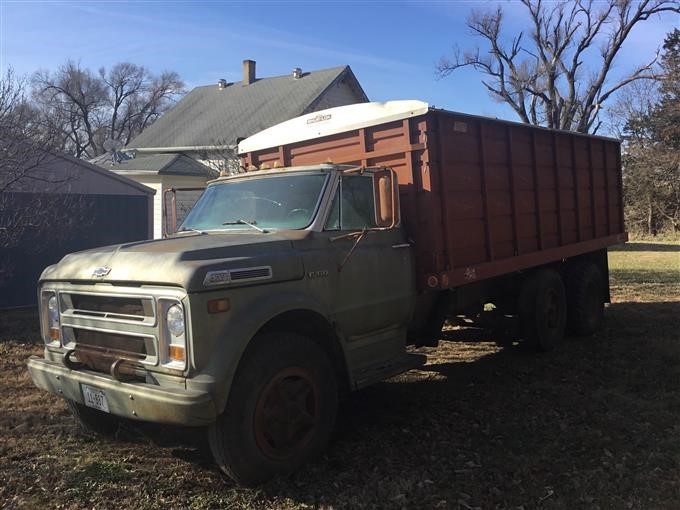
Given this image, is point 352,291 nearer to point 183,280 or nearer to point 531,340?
point 183,280

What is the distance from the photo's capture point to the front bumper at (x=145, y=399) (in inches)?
136

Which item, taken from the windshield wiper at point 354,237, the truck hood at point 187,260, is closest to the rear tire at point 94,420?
the truck hood at point 187,260

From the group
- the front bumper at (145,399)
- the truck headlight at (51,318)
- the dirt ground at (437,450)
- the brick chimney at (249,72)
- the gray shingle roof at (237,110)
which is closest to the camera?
the front bumper at (145,399)

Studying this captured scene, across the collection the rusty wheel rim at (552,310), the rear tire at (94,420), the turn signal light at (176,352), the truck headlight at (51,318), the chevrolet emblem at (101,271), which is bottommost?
the rear tire at (94,420)

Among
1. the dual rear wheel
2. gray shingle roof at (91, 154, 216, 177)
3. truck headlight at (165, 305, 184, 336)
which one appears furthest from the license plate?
gray shingle roof at (91, 154, 216, 177)

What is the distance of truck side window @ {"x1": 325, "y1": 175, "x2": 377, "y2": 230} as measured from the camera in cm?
477

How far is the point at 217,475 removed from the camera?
13.7 feet

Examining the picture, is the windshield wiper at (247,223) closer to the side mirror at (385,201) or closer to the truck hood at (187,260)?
the truck hood at (187,260)

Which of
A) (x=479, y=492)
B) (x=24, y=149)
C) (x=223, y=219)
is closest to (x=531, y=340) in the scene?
(x=479, y=492)

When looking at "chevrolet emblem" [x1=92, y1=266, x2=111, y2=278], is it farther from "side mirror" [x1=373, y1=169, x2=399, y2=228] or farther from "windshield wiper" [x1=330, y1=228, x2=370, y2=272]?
"side mirror" [x1=373, y1=169, x2=399, y2=228]

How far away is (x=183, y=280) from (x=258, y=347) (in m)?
0.71

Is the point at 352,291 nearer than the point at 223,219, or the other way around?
the point at 352,291

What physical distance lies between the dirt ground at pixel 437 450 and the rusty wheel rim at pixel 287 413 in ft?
0.78

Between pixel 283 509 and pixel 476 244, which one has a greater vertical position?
pixel 476 244
